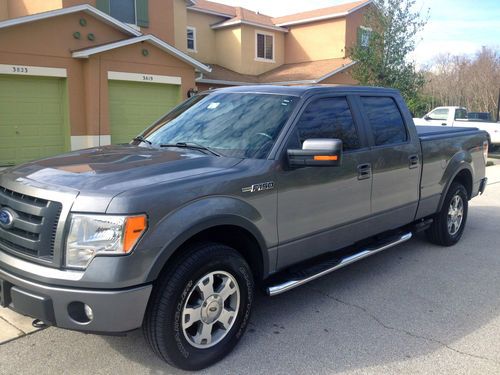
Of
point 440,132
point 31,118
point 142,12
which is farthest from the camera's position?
point 142,12

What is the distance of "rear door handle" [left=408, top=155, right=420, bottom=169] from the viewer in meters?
5.08

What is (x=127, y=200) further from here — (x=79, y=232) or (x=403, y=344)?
(x=403, y=344)

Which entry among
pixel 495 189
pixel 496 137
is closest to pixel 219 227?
pixel 495 189

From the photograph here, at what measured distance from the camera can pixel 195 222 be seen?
3.01m

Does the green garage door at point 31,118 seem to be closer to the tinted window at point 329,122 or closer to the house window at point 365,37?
the tinted window at point 329,122

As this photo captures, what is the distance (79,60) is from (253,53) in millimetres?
13387

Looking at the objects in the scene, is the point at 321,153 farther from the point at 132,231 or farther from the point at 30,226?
the point at 30,226

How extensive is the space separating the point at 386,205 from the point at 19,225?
3349 millimetres

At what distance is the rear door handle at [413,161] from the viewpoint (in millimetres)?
5078

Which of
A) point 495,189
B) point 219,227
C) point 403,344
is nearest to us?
point 219,227

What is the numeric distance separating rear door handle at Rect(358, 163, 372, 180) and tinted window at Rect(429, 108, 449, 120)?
61.0 ft

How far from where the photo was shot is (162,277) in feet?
9.70

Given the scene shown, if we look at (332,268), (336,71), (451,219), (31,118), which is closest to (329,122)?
(332,268)

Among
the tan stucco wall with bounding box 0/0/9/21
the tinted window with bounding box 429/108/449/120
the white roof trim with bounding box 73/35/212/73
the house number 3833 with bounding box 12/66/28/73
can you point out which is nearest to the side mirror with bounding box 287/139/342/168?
the house number 3833 with bounding box 12/66/28/73
